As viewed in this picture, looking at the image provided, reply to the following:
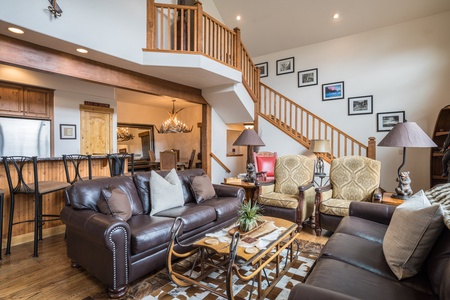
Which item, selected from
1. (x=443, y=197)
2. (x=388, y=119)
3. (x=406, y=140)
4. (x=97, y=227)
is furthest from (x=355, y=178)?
(x=97, y=227)

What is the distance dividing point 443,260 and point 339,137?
4.12m

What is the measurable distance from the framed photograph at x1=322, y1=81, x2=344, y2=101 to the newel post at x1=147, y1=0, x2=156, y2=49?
4.19 metres

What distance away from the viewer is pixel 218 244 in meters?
1.86

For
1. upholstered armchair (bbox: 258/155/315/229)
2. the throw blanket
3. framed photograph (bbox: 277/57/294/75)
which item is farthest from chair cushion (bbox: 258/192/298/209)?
framed photograph (bbox: 277/57/294/75)

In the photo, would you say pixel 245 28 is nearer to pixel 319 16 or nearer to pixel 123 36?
pixel 319 16

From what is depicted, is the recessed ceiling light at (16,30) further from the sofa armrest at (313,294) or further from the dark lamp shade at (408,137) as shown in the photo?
the dark lamp shade at (408,137)

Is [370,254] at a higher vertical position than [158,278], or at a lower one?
higher

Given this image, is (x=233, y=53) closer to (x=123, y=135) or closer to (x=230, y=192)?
(x=230, y=192)

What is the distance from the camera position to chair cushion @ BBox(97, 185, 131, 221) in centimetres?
223

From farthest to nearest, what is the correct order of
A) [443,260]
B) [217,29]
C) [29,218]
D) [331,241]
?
[217,29] < [29,218] < [331,241] < [443,260]

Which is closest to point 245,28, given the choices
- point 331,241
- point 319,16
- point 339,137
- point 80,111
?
point 319,16

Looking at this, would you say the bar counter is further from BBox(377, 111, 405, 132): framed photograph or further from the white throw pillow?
BBox(377, 111, 405, 132): framed photograph

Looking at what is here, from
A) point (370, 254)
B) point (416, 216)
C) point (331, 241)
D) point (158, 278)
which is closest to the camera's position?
point (416, 216)

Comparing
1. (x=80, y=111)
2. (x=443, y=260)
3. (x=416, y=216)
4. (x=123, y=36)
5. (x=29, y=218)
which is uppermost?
(x=123, y=36)
